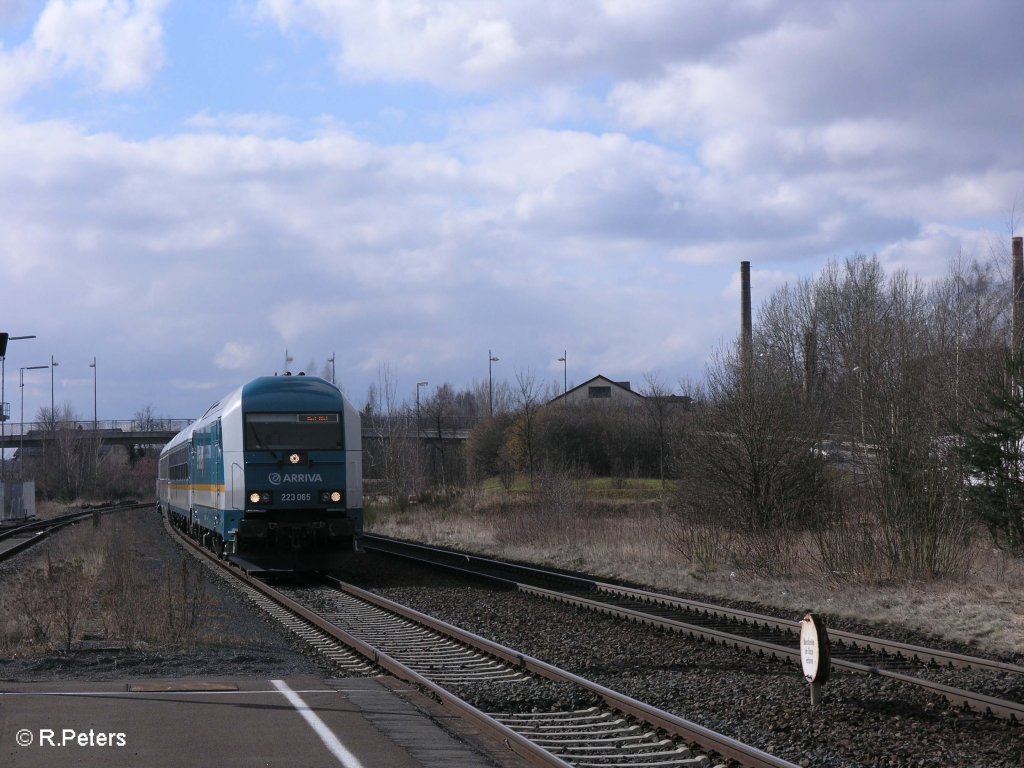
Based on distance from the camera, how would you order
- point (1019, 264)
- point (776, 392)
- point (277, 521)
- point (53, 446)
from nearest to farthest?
point (277, 521) → point (776, 392) → point (1019, 264) → point (53, 446)

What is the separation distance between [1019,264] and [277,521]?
23.4m

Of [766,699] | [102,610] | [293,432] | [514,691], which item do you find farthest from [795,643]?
[293,432]

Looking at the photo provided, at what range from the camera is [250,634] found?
13.7 meters

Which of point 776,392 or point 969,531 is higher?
point 776,392

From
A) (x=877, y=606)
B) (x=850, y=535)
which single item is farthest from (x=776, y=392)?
(x=877, y=606)

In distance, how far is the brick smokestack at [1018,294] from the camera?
23.4 meters

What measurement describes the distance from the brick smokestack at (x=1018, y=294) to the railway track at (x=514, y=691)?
1403 centimetres

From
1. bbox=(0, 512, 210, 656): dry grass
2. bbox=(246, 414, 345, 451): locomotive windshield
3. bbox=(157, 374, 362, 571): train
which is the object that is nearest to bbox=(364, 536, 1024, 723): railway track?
bbox=(157, 374, 362, 571): train

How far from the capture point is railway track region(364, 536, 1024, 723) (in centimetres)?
930

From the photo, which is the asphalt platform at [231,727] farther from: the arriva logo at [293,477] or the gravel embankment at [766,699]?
the arriva logo at [293,477]

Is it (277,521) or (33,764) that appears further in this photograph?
(277,521)

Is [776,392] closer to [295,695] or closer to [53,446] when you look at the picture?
[295,695]

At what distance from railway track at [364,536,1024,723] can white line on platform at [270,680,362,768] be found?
4867 millimetres

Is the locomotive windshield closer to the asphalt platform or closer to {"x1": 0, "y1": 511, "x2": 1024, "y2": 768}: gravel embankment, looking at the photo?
{"x1": 0, "y1": 511, "x2": 1024, "y2": 768}: gravel embankment
